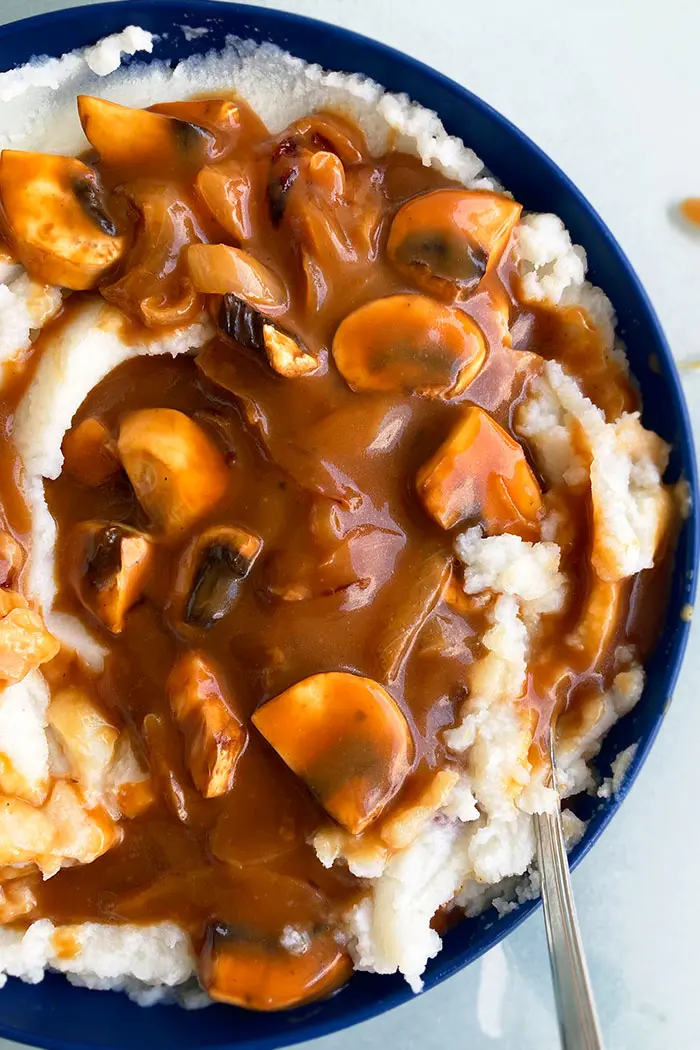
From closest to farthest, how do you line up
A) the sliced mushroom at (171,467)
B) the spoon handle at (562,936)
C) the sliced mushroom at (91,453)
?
the spoon handle at (562,936), the sliced mushroom at (171,467), the sliced mushroom at (91,453)

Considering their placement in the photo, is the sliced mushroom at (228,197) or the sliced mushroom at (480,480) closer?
the sliced mushroom at (480,480)

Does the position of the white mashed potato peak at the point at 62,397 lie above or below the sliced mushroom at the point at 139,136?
below

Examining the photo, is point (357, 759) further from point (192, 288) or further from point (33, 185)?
point (33, 185)

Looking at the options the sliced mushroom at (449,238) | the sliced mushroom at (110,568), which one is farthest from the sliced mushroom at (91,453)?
the sliced mushroom at (449,238)

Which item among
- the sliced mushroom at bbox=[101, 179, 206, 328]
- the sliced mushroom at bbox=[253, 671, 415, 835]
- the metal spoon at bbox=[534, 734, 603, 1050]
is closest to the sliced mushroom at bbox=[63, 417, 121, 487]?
the sliced mushroom at bbox=[101, 179, 206, 328]

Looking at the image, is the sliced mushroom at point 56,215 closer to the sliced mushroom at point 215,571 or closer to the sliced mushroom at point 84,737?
the sliced mushroom at point 215,571

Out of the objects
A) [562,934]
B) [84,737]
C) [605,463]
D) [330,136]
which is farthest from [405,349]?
[562,934]
